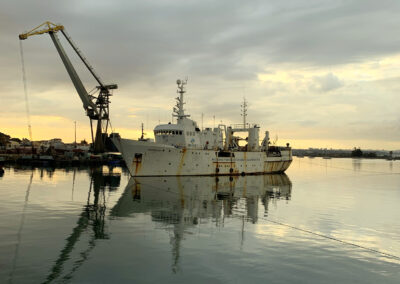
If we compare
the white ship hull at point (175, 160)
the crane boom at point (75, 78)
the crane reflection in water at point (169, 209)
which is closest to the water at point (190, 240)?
the crane reflection in water at point (169, 209)

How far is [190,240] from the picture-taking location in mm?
16250

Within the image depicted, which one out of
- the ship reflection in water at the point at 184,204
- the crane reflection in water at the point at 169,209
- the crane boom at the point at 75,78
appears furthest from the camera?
the crane boom at the point at 75,78

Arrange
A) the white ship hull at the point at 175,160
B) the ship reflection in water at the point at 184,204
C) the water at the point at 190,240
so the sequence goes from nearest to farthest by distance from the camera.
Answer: the water at the point at 190,240 < the ship reflection in water at the point at 184,204 < the white ship hull at the point at 175,160

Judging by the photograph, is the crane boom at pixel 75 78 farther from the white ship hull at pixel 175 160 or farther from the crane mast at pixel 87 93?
the white ship hull at pixel 175 160

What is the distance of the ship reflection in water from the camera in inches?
809

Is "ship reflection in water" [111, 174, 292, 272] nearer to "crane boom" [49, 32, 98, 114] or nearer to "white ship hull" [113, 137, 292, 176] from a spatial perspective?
"white ship hull" [113, 137, 292, 176]

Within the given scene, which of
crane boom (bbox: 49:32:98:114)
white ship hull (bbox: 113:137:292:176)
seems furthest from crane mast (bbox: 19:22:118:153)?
white ship hull (bbox: 113:137:292:176)

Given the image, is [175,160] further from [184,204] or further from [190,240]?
[190,240]

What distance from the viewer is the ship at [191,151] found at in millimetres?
44781

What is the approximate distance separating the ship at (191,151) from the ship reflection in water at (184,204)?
4449 millimetres

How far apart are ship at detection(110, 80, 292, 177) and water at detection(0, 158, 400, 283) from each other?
15.2 meters

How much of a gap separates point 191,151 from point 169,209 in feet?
75.6

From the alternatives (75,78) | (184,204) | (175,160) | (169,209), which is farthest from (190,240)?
(75,78)

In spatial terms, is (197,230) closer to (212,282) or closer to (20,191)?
(212,282)
